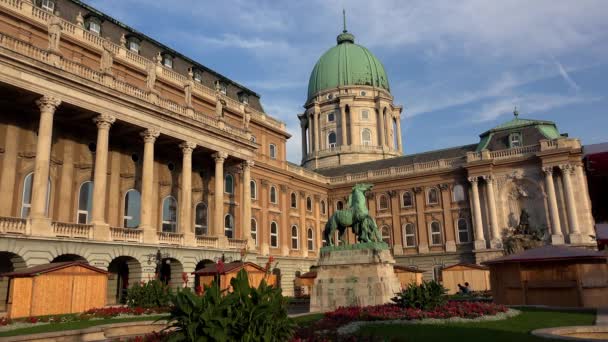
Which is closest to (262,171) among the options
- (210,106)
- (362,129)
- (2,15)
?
(210,106)

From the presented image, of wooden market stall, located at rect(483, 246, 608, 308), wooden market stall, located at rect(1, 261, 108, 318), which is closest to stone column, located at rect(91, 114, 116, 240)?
wooden market stall, located at rect(1, 261, 108, 318)

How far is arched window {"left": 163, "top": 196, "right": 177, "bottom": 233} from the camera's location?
120 feet

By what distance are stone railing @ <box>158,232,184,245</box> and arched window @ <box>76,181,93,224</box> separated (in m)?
4.67

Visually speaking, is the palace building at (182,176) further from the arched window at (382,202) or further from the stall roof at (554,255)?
the stall roof at (554,255)

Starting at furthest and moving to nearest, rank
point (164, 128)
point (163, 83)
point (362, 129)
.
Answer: point (362, 129), point (163, 83), point (164, 128)

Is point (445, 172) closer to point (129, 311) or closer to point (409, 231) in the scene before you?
point (409, 231)

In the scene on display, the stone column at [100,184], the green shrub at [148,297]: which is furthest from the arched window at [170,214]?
the green shrub at [148,297]

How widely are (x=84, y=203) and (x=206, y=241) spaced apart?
8521 millimetres

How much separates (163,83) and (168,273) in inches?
577

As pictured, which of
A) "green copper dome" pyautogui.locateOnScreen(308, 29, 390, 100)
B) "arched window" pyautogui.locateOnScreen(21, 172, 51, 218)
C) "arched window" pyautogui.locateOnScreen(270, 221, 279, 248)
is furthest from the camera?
"green copper dome" pyautogui.locateOnScreen(308, 29, 390, 100)

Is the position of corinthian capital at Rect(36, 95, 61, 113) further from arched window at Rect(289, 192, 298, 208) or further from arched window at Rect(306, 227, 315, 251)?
arched window at Rect(306, 227, 315, 251)

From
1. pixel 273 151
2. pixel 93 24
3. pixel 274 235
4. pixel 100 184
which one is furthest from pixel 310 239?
pixel 93 24

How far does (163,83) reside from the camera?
37406 mm

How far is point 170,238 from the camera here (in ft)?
104
